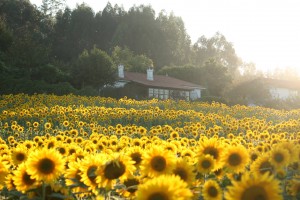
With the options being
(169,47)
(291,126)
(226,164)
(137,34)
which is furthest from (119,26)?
(226,164)

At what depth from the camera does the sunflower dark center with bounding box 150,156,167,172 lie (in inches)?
101

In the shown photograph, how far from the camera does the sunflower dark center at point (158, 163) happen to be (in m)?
2.58

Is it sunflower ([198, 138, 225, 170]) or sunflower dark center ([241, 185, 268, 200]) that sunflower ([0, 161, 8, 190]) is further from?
sunflower dark center ([241, 185, 268, 200])

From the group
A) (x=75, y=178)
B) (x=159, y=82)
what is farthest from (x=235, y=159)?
(x=159, y=82)

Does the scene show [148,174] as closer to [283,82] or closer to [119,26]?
[283,82]

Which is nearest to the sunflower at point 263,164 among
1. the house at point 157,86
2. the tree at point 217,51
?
the house at point 157,86

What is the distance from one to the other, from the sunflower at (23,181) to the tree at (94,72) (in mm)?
34533

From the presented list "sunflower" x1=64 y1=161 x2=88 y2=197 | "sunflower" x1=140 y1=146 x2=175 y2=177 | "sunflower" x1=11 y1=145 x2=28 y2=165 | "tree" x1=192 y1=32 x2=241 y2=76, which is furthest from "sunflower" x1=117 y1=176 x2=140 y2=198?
"tree" x1=192 y1=32 x2=241 y2=76

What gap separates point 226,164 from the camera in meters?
3.03

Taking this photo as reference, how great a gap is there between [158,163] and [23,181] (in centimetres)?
79

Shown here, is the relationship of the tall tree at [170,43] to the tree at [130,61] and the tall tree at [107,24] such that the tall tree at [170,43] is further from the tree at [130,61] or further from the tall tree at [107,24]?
the tree at [130,61]

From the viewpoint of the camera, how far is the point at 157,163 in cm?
260

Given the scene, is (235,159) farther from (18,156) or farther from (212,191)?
(18,156)

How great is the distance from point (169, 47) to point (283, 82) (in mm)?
18374
